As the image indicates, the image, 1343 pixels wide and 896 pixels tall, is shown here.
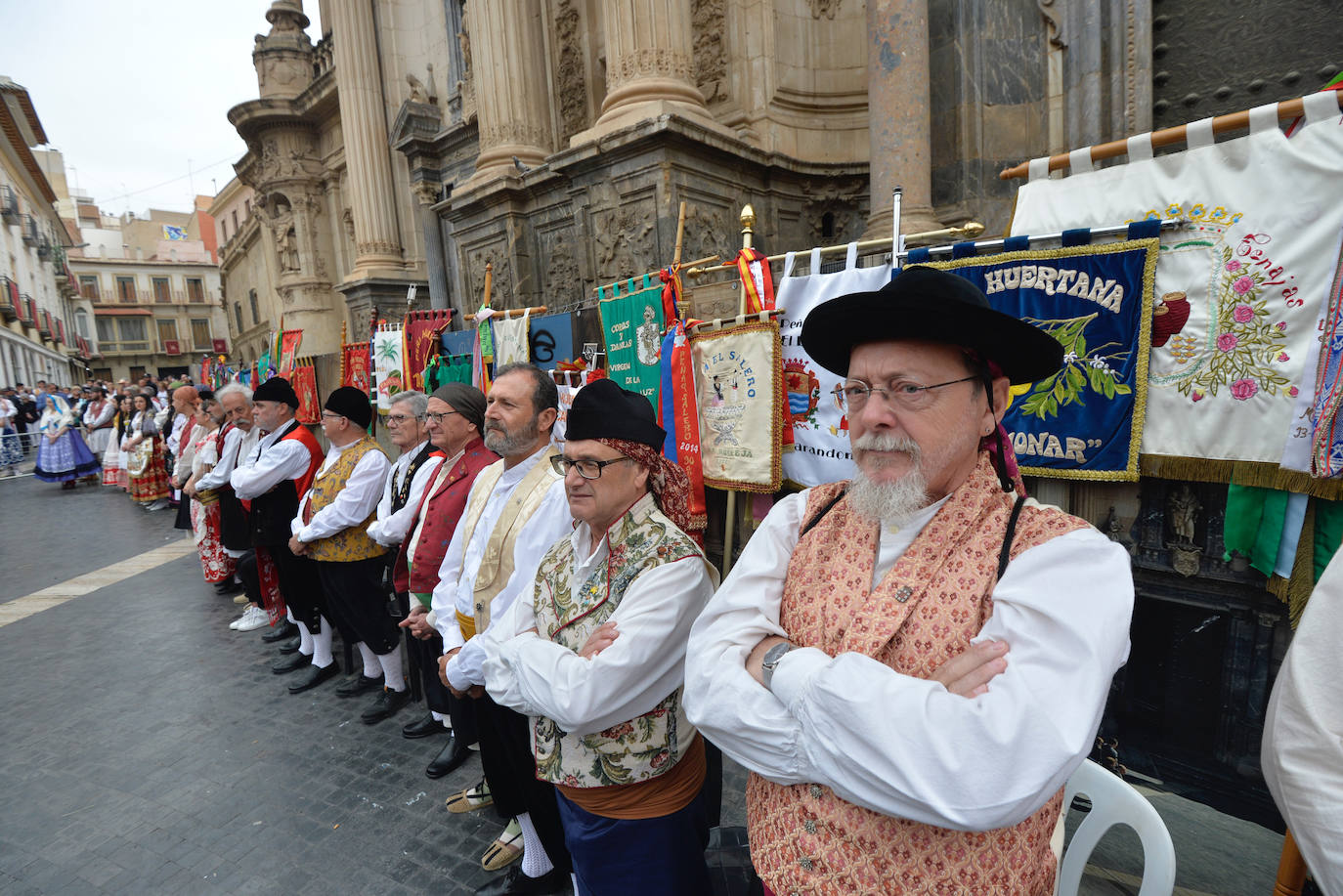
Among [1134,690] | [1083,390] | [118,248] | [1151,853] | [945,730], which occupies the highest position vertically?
[118,248]

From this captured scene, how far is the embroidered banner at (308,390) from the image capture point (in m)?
8.84

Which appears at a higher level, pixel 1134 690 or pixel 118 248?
pixel 118 248

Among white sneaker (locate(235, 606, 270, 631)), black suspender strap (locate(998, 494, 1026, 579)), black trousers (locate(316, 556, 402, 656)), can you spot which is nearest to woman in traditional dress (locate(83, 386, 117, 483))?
white sneaker (locate(235, 606, 270, 631))

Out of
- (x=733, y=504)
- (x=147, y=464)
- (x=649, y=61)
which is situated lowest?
(x=147, y=464)

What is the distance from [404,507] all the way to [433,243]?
10.9 m

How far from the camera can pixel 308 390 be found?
885cm

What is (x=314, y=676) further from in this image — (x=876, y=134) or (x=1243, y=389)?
(x=876, y=134)

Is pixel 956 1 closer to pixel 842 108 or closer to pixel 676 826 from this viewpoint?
pixel 842 108

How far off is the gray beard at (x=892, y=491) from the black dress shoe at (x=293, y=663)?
5.26 m

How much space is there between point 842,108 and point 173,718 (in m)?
9.41

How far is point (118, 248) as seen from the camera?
6275 cm

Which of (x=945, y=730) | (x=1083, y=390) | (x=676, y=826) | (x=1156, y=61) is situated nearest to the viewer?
(x=945, y=730)

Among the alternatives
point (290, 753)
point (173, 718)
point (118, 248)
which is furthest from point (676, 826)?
point (118, 248)

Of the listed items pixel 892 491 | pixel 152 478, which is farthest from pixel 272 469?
pixel 152 478
